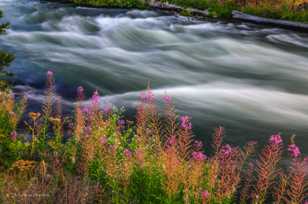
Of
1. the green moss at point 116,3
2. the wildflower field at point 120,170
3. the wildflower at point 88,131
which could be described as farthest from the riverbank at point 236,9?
the wildflower at point 88,131

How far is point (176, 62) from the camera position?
16.7 meters

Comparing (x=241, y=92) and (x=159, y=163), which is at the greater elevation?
(x=159, y=163)

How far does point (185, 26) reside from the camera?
22.1 metres

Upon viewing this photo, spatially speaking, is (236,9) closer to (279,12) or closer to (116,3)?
(279,12)

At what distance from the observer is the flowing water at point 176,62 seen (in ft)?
38.5

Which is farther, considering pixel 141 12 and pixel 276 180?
pixel 141 12

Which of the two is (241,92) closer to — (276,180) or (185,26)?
(276,180)

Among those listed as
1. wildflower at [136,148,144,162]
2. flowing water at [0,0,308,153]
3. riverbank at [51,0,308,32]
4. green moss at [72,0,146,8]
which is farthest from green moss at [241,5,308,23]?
wildflower at [136,148,144,162]

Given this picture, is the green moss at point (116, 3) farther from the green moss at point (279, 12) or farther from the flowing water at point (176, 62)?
the green moss at point (279, 12)

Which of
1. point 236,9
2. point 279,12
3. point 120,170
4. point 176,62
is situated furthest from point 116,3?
point 120,170

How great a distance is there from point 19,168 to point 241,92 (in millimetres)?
7704

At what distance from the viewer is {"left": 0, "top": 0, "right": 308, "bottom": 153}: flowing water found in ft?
38.5

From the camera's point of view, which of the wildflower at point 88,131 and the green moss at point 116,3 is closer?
the wildflower at point 88,131

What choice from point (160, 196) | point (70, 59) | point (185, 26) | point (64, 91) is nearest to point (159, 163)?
point (160, 196)
